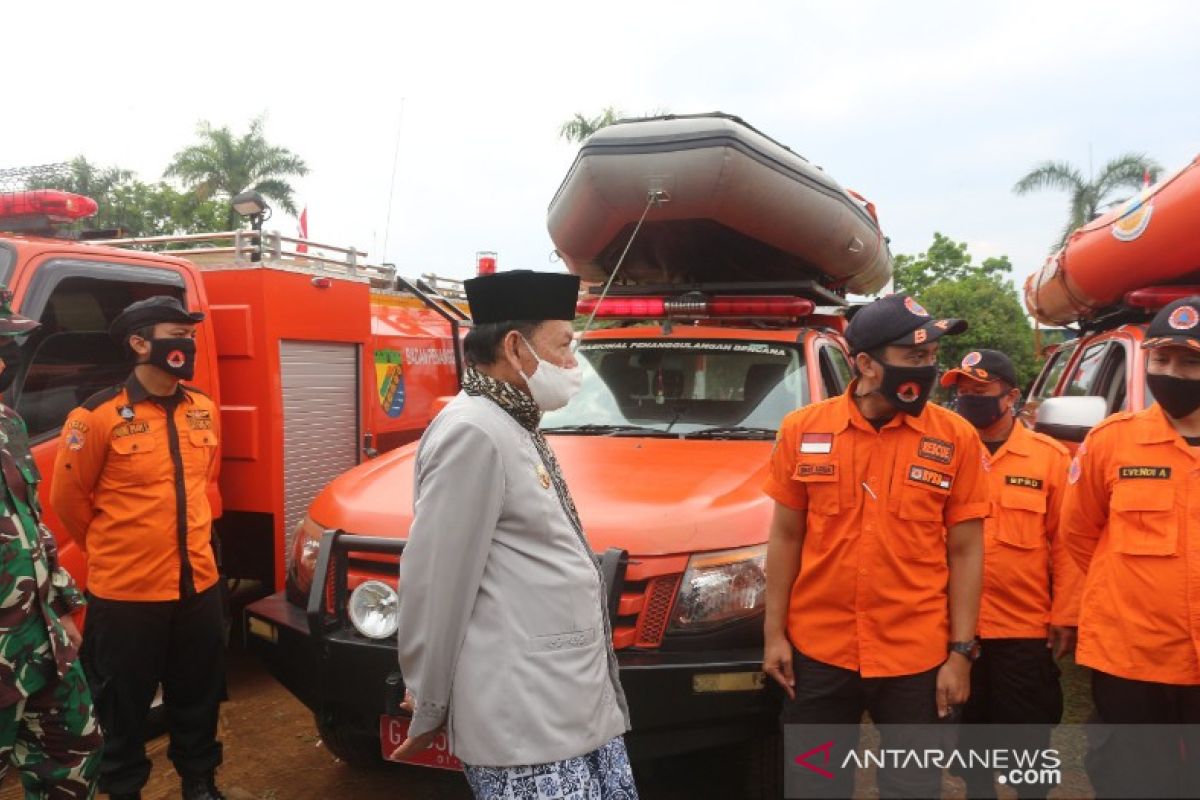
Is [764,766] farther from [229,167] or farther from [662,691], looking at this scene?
[229,167]

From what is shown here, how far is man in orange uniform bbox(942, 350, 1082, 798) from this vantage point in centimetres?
292

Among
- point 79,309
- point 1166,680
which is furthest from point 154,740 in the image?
point 1166,680

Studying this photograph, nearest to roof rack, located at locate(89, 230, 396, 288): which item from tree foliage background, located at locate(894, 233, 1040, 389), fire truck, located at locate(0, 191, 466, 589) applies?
fire truck, located at locate(0, 191, 466, 589)

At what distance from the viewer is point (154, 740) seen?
4246 mm

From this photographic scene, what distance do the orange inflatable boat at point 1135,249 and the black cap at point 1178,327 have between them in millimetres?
1712

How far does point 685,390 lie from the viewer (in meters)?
4.23

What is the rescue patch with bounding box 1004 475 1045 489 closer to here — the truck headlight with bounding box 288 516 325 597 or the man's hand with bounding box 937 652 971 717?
the man's hand with bounding box 937 652 971 717

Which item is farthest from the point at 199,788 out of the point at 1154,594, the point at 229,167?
the point at 229,167

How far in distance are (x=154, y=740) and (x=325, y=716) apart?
5.69 feet

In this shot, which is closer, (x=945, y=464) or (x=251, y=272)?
(x=945, y=464)

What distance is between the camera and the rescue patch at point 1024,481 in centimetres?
303

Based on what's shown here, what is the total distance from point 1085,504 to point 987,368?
73 cm

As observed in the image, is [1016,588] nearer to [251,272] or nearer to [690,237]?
[690,237]

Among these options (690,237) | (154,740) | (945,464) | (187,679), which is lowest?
(154,740)
